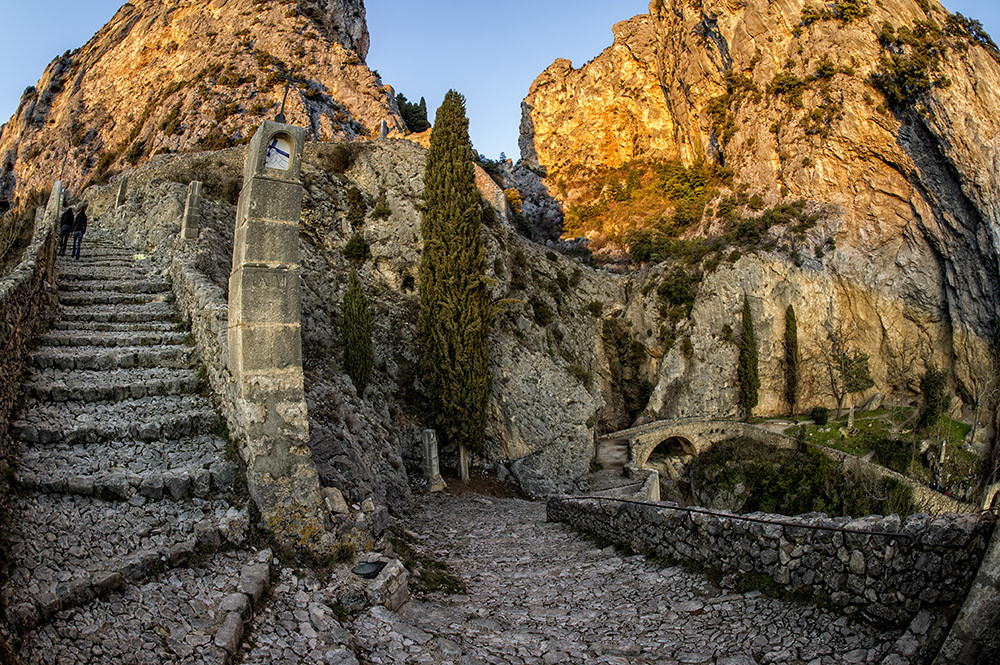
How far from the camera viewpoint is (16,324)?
6.88m

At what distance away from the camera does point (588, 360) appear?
32.5 m

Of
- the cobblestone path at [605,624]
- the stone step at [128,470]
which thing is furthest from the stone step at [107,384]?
the cobblestone path at [605,624]

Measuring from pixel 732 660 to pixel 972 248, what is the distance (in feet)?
139

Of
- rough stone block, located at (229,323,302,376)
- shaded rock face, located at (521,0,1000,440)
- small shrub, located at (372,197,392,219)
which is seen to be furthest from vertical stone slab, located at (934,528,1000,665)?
shaded rock face, located at (521,0,1000,440)

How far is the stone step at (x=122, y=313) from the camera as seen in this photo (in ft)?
30.0

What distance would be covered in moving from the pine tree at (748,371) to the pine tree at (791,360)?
263cm

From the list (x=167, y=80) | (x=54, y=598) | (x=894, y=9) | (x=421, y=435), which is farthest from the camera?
(x=167, y=80)

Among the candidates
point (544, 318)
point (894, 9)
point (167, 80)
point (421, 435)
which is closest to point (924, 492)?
point (544, 318)

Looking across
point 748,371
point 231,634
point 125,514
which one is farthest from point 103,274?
point 748,371

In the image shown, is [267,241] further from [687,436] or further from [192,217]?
[687,436]

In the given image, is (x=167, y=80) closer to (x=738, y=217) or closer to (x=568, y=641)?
(x=738, y=217)

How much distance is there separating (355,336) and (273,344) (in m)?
9.17

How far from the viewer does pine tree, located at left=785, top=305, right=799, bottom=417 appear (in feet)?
118

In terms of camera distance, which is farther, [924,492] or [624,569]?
[924,492]
